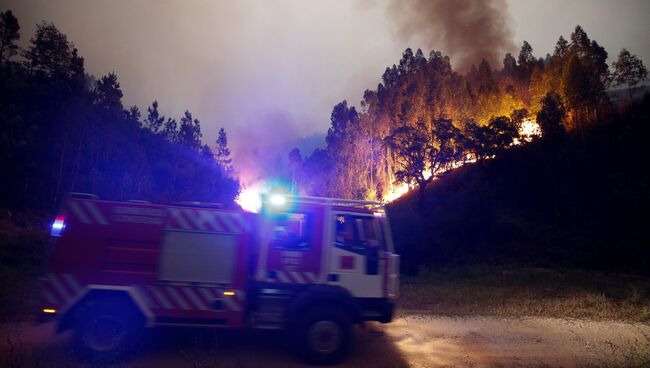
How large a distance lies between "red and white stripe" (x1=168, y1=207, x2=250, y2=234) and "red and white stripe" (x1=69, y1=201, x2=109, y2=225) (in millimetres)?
1246

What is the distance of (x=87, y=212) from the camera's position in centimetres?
720

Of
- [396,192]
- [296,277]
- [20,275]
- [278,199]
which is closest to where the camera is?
[296,277]

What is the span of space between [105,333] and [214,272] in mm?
2193

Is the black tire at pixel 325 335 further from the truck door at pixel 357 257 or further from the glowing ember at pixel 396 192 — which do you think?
the glowing ember at pixel 396 192

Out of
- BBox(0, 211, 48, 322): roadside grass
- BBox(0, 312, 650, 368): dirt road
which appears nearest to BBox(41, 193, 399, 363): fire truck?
BBox(0, 312, 650, 368): dirt road

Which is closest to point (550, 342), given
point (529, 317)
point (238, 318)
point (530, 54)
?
point (529, 317)

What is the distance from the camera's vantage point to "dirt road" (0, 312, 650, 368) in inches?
284

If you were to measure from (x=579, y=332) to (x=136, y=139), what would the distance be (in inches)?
2528

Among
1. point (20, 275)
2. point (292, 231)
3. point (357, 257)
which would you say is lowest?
point (20, 275)

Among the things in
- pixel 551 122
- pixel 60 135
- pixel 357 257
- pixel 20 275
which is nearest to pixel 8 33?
pixel 60 135

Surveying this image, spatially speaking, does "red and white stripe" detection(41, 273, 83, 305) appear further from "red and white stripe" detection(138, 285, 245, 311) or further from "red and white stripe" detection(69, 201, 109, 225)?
"red and white stripe" detection(138, 285, 245, 311)

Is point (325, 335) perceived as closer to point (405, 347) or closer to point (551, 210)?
point (405, 347)

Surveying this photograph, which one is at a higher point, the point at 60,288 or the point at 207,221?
the point at 207,221

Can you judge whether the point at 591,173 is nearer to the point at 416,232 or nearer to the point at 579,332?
the point at 416,232
